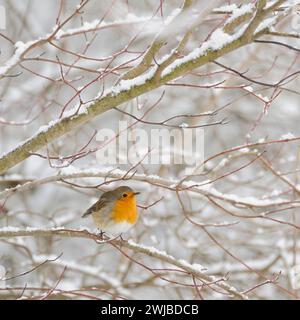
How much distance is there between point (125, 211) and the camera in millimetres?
5062

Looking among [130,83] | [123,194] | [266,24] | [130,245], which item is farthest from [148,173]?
[266,24]

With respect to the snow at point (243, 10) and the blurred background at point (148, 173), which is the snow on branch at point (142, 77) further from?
the blurred background at point (148, 173)

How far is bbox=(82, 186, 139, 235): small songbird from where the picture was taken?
505cm

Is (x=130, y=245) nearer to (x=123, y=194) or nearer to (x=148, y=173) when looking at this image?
(x=123, y=194)

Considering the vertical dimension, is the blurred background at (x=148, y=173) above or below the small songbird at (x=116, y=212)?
above

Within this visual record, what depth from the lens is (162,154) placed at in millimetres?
6855

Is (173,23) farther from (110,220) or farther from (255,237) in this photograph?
(255,237)

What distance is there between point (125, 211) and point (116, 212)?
73mm

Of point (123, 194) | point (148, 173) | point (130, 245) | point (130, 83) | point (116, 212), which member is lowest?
point (130, 245)

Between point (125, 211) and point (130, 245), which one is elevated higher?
point (125, 211)

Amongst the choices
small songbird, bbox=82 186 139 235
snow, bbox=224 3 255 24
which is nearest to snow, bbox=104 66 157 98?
snow, bbox=224 3 255 24

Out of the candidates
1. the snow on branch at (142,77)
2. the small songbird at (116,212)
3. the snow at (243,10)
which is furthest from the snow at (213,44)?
the small songbird at (116,212)

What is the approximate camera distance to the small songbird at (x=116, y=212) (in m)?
5.05
